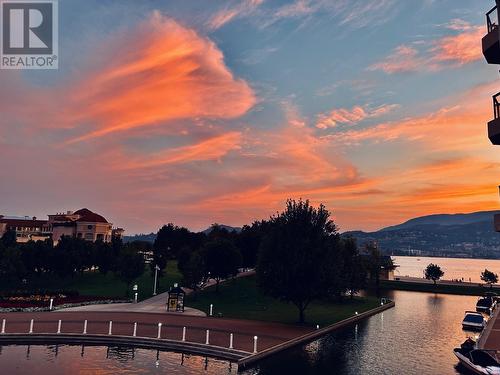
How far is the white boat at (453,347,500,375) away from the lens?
24859mm

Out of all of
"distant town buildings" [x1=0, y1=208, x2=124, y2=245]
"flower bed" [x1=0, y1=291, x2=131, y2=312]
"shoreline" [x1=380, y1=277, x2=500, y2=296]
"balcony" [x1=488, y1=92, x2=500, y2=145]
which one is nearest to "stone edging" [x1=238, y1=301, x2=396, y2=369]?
"balcony" [x1=488, y1=92, x2=500, y2=145]

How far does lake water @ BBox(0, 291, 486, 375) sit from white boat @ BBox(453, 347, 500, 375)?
104 centimetres

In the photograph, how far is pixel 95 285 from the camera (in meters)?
71.9

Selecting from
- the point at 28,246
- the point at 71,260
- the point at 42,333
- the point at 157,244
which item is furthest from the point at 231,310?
the point at 157,244

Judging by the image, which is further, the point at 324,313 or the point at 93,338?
the point at 324,313

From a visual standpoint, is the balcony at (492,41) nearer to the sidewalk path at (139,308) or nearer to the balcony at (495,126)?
the balcony at (495,126)

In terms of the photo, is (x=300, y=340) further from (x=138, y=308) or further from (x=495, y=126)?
(x=138, y=308)

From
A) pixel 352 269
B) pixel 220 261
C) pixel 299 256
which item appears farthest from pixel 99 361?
pixel 352 269

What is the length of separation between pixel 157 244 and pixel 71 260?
5334 cm

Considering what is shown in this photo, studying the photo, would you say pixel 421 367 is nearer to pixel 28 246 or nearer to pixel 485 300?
pixel 485 300

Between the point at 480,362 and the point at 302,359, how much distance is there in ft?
37.3

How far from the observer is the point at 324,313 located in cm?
5006

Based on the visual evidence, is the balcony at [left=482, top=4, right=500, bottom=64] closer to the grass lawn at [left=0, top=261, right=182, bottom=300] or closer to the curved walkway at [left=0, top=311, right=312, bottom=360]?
the curved walkway at [left=0, top=311, right=312, bottom=360]

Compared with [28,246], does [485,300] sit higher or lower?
lower
